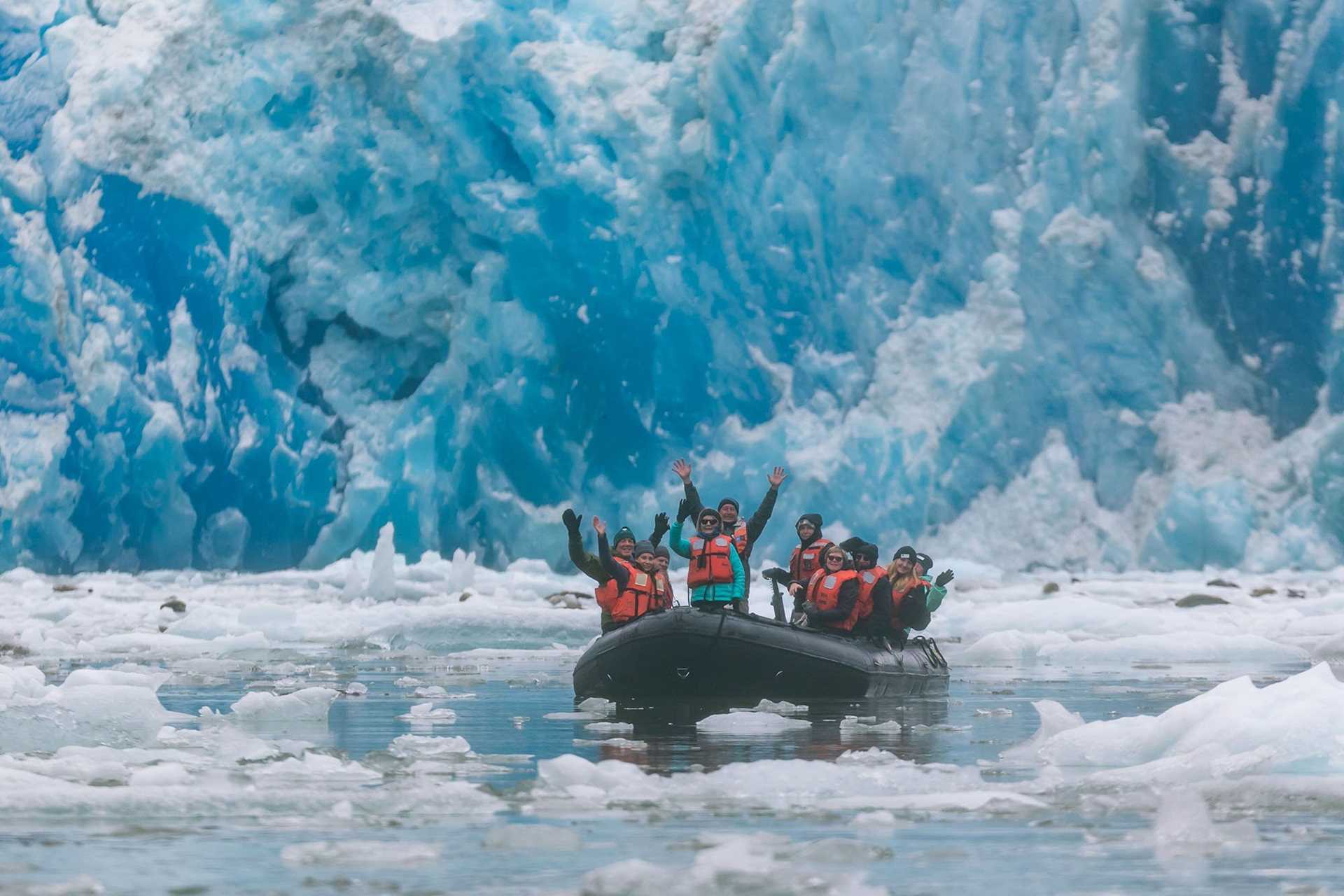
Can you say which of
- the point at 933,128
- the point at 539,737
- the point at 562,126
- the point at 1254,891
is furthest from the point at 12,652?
the point at 933,128

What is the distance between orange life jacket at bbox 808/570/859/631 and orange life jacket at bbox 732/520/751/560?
440mm

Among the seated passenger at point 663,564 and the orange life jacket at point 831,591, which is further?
the seated passenger at point 663,564

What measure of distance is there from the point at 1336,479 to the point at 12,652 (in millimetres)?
14796

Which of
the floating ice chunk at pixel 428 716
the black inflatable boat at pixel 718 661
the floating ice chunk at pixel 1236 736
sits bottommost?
the floating ice chunk at pixel 1236 736

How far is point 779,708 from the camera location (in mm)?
8555

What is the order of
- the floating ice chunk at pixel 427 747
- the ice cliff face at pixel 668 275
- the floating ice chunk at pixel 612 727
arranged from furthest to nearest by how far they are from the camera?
the ice cliff face at pixel 668 275, the floating ice chunk at pixel 612 727, the floating ice chunk at pixel 427 747

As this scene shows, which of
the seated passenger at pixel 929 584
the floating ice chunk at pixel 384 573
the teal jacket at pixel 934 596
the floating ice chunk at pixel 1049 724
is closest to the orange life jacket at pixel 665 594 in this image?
the seated passenger at pixel 929 584

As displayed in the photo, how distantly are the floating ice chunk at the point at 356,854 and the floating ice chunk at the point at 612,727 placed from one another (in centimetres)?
328

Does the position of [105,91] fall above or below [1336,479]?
above

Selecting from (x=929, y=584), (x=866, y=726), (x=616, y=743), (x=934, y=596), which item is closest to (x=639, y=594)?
(x=929, y=584)

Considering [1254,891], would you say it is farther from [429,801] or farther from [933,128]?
[933,128]

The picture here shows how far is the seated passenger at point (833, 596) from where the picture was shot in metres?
9.45

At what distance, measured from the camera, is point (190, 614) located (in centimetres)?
1557

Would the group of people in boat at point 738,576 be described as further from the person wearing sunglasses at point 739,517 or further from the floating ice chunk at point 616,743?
the floating ice chunk at point 616,743
